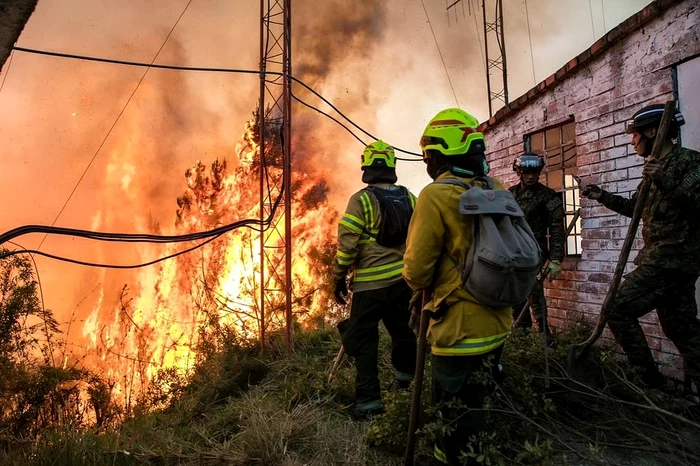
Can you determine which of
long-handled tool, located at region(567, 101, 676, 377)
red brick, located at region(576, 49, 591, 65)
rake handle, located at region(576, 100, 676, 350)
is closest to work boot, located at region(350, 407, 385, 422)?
long-handled tool, located at region(567, 101, 676, 377)

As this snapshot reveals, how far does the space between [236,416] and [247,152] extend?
13.0 metres

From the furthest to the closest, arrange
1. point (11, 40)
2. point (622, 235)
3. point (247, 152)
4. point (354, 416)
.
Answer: point (247, 152) < point (622, 235) < point (354, 416) < point (11, 40)

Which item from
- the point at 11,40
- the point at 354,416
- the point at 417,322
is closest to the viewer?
the point at 11,40

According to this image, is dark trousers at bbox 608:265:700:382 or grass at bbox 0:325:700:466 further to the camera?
dark trousers at bbox 608:265:700:382

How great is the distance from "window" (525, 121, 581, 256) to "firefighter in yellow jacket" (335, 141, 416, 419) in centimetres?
256

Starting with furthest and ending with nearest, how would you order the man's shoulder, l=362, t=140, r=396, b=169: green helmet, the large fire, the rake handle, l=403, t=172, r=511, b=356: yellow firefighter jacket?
1. the large fire
2. l=362, t=140, r=396, b=169: green helmet
3. the man's shoulder
4. the rake handle
5. l=403, t=172, r=511, b=356: yellow firefighter jacket

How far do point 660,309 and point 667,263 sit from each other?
378mm

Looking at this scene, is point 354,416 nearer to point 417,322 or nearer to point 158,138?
point 417,322

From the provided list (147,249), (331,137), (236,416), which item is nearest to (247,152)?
(331,137)

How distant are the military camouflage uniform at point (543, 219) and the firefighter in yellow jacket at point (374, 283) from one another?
5.88 ft

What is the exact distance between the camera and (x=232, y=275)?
1180 centimetres

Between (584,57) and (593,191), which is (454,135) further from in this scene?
(584,57)

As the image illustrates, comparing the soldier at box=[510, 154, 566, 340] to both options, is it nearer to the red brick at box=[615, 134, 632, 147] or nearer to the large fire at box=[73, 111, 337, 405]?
the red brick at box=[615, 134, 632, 147]

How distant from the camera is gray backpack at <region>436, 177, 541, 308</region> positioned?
2.12 meters
